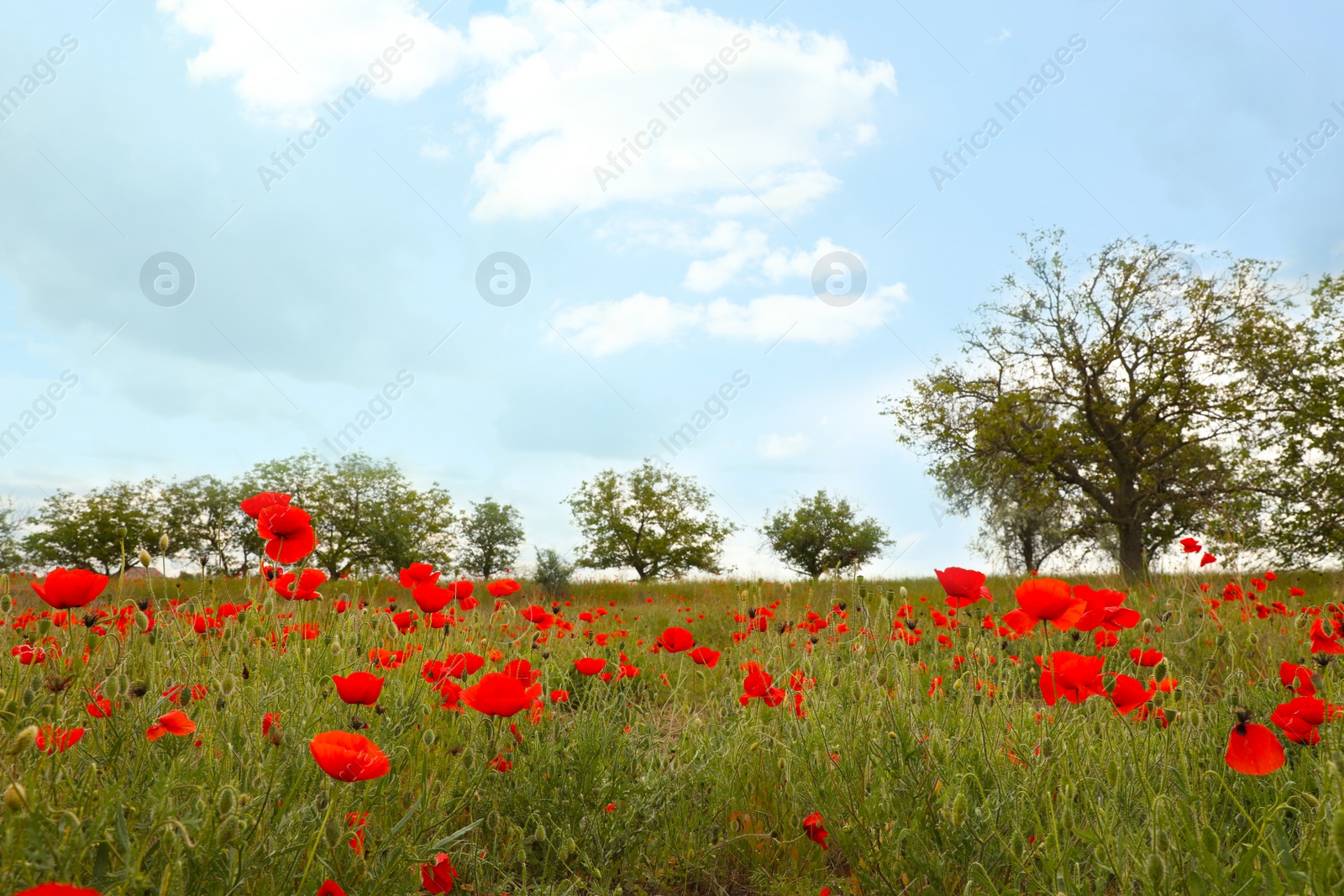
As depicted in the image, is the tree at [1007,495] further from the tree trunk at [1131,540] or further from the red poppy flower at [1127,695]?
the red poppy flower at [1127,695]

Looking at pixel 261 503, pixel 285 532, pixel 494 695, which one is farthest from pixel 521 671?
pixel 261 503

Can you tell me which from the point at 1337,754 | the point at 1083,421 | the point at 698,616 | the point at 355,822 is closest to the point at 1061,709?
the point at 1337,754

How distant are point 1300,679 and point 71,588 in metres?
3.84

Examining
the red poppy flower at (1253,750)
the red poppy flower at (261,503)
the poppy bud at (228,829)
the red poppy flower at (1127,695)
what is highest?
the red poppy flower at (261,503)

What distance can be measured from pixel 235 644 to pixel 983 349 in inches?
829

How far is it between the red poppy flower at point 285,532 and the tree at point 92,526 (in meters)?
39.3

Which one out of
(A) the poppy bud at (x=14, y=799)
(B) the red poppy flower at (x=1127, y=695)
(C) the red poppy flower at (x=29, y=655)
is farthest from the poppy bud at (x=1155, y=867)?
(C) the red poppy flower at (x=29, y=655)

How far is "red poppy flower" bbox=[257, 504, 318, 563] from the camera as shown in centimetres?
222

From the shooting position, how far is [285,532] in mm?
2270

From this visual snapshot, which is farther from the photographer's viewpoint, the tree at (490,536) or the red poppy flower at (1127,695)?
the tree at (490,536)

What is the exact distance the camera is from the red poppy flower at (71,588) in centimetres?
197

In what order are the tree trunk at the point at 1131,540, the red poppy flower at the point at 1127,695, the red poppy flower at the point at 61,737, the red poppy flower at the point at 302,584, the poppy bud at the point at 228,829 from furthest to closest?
the tree trunk at the point at 1131,540 → the red poppy flower at the point at 302,584 → the red poppy flower at the point at 1127,695 → the red poppy flower at the point at 61,737 → the poppy bud at the point at 228,829

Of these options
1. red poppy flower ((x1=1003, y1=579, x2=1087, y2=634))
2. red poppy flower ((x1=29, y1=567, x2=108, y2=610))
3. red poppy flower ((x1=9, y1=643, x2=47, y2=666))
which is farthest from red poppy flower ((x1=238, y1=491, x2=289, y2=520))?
red poppy flower ((x1=1003, y1=579, x2=1087, y2=634))

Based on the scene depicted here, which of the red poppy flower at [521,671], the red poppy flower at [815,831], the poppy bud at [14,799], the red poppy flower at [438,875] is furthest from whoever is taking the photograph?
the red poppy flower at [521,671]
